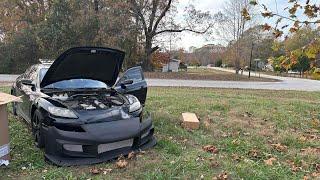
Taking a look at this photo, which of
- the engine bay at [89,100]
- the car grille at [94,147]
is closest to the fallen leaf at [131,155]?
the car grille at [94,147]

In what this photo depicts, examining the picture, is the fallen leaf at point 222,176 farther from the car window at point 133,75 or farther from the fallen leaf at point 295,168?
the car window at point 133,75

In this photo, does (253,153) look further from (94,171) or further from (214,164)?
(94,171)

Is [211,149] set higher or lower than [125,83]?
lower

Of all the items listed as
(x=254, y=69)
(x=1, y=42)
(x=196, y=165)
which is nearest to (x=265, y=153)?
(x=196, y=165)

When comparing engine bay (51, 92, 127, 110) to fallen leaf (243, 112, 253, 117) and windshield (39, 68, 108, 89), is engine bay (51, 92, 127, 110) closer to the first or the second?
windshield (39, 68, 108, 89)

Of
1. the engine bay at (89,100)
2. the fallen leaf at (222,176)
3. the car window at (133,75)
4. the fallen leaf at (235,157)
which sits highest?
the car window at (133,75)

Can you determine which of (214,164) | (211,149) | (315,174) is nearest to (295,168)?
(315,174)

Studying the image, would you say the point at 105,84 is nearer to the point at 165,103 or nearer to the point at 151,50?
the point at 165,103

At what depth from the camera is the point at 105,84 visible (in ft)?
19.2

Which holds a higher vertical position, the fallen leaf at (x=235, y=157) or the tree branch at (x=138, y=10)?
the tree branch at (x=138, y=10)

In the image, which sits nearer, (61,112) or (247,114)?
(61,112)

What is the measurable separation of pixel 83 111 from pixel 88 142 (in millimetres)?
447

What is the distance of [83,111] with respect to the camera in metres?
4.26

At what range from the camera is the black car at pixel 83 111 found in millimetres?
4109
